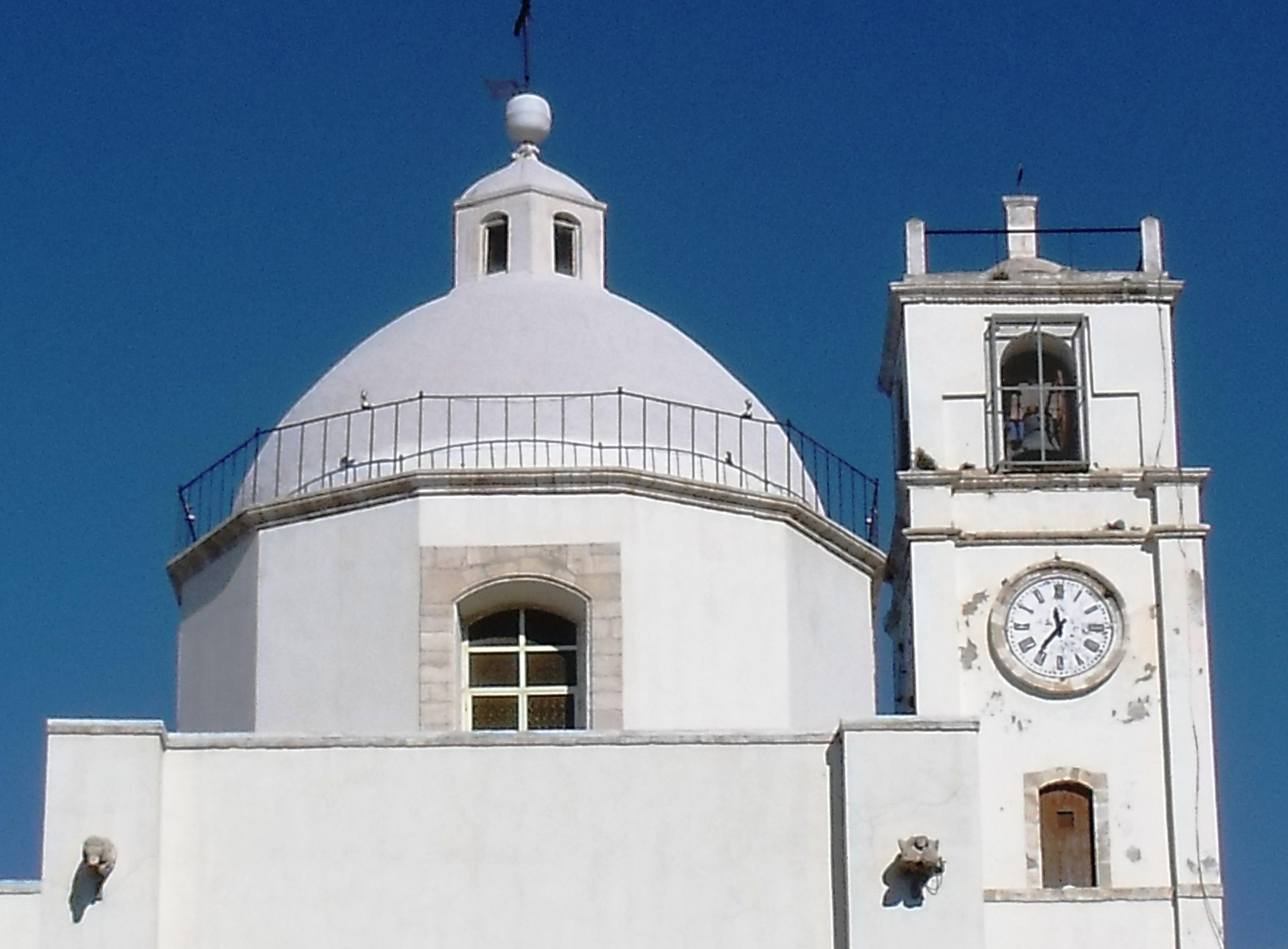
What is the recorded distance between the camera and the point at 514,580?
1175 inches

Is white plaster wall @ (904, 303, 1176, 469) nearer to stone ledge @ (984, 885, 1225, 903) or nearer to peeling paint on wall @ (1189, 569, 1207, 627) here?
peeling paint on wall @ (1189, 569, 1207, 627)

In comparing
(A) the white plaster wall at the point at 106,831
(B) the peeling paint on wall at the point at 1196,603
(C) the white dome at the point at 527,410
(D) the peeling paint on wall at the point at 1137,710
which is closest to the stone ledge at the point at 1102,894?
(D) the peeling paint on wall at the point at 1137,710

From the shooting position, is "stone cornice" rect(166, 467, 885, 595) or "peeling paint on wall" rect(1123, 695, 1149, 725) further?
"peeling paint on wall" rect(1123, 695, 1149, 725)

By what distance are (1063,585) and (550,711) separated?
10386mm

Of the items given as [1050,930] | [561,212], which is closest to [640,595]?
[561,212]

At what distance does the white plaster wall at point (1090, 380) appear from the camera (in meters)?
39.5

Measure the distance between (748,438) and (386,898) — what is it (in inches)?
265

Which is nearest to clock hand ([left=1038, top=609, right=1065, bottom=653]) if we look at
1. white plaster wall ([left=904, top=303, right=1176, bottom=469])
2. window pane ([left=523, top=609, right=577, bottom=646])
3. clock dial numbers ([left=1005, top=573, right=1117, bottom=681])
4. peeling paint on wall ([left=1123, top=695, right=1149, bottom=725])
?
clock dial numbers ([left=1005, top=573, right=1117, bottom=681])

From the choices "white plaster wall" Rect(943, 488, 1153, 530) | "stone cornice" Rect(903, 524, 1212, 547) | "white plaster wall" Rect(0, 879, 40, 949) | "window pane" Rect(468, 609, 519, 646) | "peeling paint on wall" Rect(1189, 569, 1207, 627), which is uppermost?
"white plaster wall" Rect(943, 488, 1153, 530)

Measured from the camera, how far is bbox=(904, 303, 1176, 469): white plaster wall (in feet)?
129

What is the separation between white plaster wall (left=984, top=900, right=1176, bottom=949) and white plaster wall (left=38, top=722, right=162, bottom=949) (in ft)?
40.4

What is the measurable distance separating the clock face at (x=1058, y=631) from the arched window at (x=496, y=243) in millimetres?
7586

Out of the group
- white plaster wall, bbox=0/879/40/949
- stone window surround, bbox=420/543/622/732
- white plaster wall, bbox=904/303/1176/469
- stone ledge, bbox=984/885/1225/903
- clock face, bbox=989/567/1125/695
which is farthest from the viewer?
white plaster wall, bbox=904/303/1176/469

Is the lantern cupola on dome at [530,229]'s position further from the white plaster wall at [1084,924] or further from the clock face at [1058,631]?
the white plaster wall at [1084,924]
